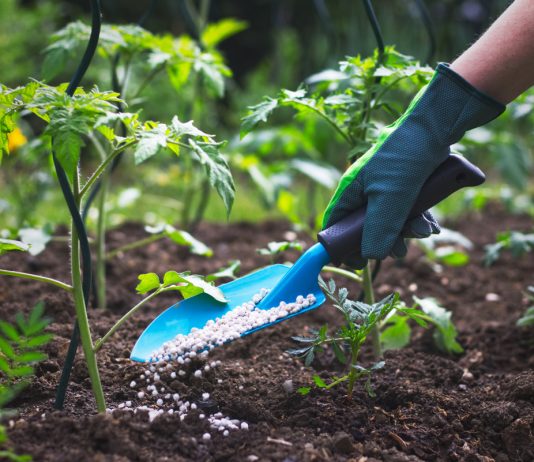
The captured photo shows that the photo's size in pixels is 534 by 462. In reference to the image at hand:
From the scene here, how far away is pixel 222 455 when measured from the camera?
138cm

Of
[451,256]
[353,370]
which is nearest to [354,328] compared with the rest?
[353,370]

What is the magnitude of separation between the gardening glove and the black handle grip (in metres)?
0.03

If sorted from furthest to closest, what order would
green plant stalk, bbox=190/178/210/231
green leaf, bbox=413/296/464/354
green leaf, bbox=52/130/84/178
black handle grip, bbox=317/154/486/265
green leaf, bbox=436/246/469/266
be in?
green plant stalk, bbox=190/178/210/231
green leaf, bbox=436/246/469/266
green leaf, bbox=413/296/464/354
black handle grip, bbox=317/154/486/265
green leaf, bbox=52/130/84/178

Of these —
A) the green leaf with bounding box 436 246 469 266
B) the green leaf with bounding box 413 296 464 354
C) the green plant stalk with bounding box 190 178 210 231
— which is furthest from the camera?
the green plant stalk with bounding box 190 178 210 231

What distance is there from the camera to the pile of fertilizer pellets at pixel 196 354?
1.55 metres

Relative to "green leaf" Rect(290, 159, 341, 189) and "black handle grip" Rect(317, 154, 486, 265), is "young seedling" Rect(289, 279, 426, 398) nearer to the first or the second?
"black handle grip" Rect(317, 154, 486, 265)

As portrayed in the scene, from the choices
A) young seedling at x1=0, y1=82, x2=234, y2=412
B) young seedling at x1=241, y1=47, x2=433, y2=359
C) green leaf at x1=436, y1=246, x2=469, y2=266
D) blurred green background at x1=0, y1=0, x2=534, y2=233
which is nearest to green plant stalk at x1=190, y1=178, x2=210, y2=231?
blurred green background at x1=0, y1=0, x2=534, y2=233

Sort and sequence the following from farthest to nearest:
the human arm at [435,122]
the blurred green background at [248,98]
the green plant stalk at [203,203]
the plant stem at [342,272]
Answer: the blurred green background at [248,98] < the green plant stalk at [203,203] < the plant stem at [342,272] < the human arm at [435,122]

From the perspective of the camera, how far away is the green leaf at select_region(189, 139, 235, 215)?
4.64ft

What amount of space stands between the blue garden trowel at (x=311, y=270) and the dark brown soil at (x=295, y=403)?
127mm

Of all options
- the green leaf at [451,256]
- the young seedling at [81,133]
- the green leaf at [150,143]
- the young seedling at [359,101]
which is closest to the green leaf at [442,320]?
the young seedling at [359,101]

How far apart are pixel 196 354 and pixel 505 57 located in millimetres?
984

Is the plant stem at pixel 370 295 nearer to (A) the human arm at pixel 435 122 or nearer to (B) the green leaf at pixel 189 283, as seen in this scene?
(A) the human arm at pixel 435 122

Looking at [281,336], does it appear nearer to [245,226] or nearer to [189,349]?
[189,349]
